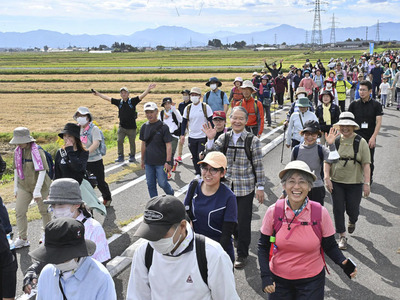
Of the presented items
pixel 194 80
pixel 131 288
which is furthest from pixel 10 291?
pixel 194 80

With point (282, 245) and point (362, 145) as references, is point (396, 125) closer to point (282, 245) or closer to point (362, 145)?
point (362, 145)

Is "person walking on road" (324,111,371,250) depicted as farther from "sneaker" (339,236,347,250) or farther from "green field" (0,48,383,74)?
"green field" (0,48,383,74)

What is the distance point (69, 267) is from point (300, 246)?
1.91 metres

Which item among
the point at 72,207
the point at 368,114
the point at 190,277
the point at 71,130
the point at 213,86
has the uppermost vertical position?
the point at 213,86

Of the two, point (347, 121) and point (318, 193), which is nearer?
point (318, 193)

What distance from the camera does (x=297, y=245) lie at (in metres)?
3.58

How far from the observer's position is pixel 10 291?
3.89 meters

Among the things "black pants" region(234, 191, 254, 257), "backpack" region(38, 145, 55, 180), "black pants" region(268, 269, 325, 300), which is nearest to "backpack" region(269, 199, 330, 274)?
"black pants" region(268, 269, 325, 300)

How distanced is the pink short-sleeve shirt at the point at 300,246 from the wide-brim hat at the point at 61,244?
1.73m

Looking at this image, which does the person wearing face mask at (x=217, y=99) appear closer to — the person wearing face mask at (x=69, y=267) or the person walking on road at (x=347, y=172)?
the person walking on road at (x=347, y=172)

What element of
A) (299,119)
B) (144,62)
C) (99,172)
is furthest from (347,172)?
(144,62)

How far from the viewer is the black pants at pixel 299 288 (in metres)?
3.63

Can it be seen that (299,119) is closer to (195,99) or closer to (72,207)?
(195,99)

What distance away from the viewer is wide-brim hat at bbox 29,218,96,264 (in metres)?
2.64
